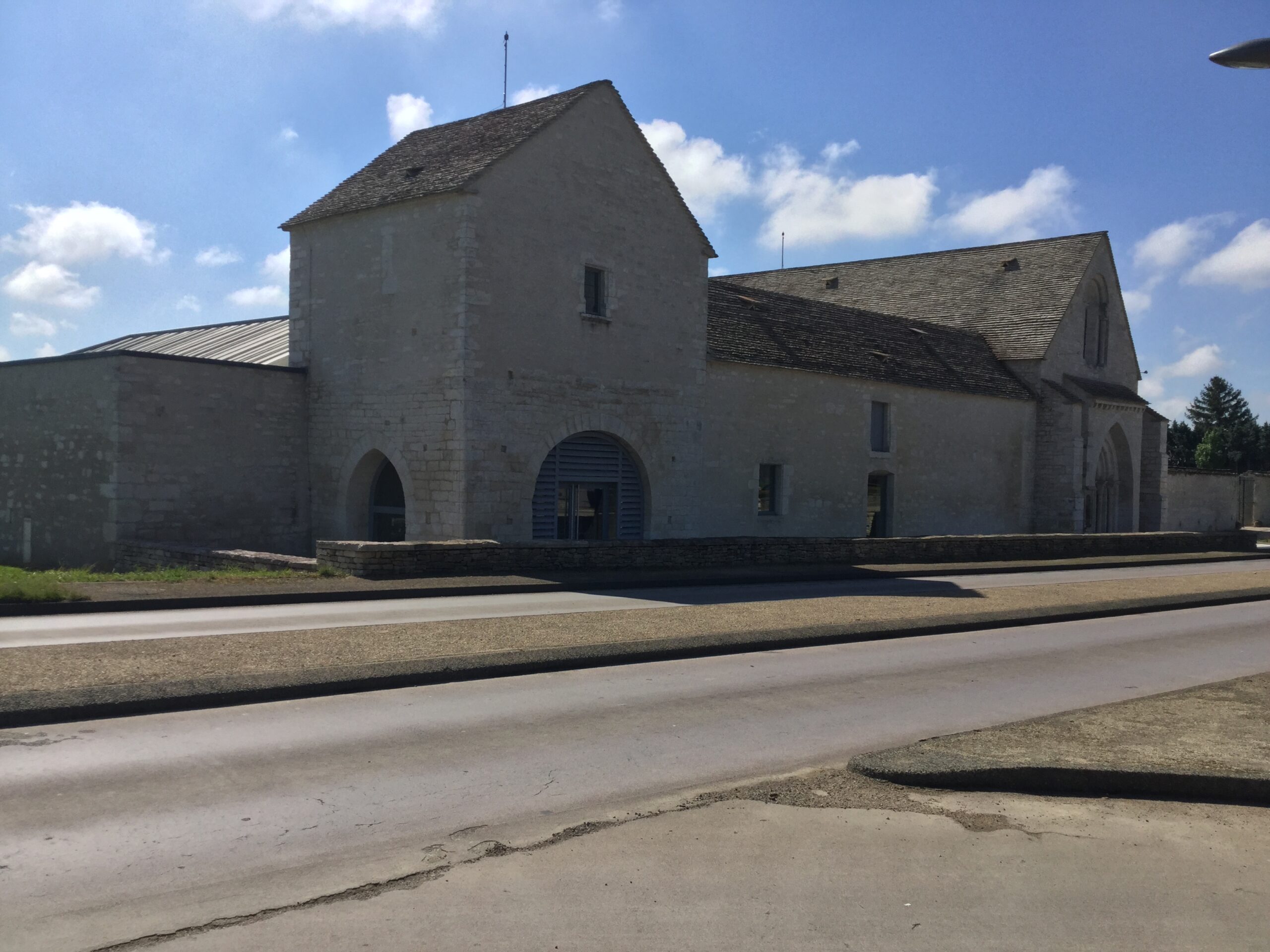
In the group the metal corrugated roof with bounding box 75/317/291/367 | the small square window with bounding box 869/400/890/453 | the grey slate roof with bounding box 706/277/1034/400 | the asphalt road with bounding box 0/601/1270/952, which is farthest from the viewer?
the small square window with bounding box 869/400/890/453

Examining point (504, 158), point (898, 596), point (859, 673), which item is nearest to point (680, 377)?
point (504, 158)

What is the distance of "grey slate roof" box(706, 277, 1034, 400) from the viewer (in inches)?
1217

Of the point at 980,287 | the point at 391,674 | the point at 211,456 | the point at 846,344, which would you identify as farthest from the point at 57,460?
the point at 980,287

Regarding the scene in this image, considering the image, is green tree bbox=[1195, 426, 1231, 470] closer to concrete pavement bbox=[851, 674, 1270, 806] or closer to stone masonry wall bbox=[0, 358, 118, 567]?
stone masonry wall bbox=[0, 358, 118, 567]

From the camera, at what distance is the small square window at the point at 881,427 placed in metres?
34.3

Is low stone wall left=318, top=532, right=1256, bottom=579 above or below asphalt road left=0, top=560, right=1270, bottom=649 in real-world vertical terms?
above

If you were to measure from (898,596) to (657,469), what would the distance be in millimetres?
9458

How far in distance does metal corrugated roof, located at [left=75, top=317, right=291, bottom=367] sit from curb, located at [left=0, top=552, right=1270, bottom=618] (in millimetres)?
11306

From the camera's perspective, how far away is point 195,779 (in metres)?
6.26

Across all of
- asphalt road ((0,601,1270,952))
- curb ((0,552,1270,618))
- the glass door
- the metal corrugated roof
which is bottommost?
asphalt road ((0,601,1270,952))

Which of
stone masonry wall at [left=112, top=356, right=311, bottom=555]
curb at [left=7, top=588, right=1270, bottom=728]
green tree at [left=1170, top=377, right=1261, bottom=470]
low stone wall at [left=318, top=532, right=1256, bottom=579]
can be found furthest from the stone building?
green tree at [left=1170, top=377, right=1261, bottom=470]

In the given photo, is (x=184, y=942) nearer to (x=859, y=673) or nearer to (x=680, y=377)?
(x=859, y=673)

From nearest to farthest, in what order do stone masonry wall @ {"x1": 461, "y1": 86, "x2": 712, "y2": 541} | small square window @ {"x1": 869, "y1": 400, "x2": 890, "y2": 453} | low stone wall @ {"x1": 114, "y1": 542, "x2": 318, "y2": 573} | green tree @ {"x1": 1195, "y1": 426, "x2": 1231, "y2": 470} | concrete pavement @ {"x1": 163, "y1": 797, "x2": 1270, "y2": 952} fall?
concrete pavement @ {"x1": 163, "y1": 797, "x2": 1270, "y2": 952}, low stone wall @ {"x1": 114, "y1": 542, "x2": 318, "y2": 573}, stone masonry wall @ {"x1": 461, "y1": 86, "x2": 712, "y2": 541}, small square window @ {"x1": 869, "y1": 400, "x2": 890, "y2": 453}, green tree @ {"x1": 1195, "y1": 426, "x2": 1231, "y2": 470}

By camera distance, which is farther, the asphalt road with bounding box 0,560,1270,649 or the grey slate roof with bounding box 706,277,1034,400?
the grey slate roof with bounding box 706,277,1034,400
